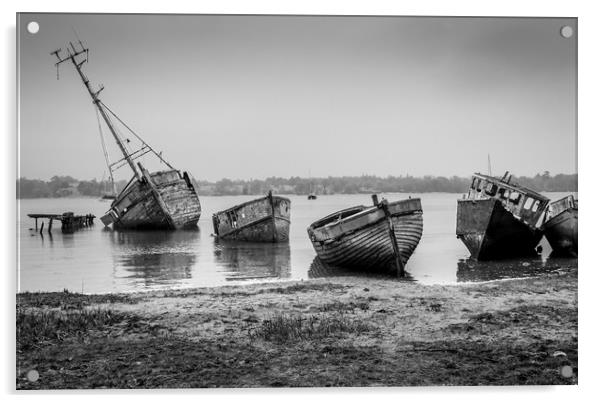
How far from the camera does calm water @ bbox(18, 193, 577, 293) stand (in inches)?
337

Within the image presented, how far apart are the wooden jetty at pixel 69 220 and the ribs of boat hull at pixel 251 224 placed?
375 cm

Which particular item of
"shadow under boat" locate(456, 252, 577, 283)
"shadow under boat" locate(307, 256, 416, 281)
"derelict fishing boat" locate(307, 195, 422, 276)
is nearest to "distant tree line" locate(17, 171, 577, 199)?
"derelict fishing boat" locate(307, 195, 422, 276)

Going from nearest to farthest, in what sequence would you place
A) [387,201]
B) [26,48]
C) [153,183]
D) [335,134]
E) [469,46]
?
[26,48]
[469,46]
[335,134]
[387,201]
[153,183]

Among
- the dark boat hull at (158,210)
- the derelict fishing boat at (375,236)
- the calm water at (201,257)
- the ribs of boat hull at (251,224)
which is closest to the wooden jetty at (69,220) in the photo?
the calm water at (201,257)

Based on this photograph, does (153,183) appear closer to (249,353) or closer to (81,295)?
(81,295)

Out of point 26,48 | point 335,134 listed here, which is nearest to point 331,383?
point 335,134

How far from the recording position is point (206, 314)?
7793 mm

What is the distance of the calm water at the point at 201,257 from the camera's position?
8.57 metres

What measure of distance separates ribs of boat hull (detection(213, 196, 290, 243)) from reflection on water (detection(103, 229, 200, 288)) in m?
0.84

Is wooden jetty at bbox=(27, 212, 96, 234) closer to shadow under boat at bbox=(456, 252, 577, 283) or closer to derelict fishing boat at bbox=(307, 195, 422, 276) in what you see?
derelict fishing boat at bbox=(307, 195, 422, 276)

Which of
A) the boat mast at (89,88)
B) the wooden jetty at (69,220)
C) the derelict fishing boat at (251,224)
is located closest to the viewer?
the boat mast at (89,88)

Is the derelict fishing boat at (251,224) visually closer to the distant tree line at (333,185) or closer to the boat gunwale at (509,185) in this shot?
the distant tree line at (333,185)

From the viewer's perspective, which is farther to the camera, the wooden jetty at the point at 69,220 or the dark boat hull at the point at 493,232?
the dark boat hull at the point at 493,232

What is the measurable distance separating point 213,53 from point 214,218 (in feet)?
24.6
